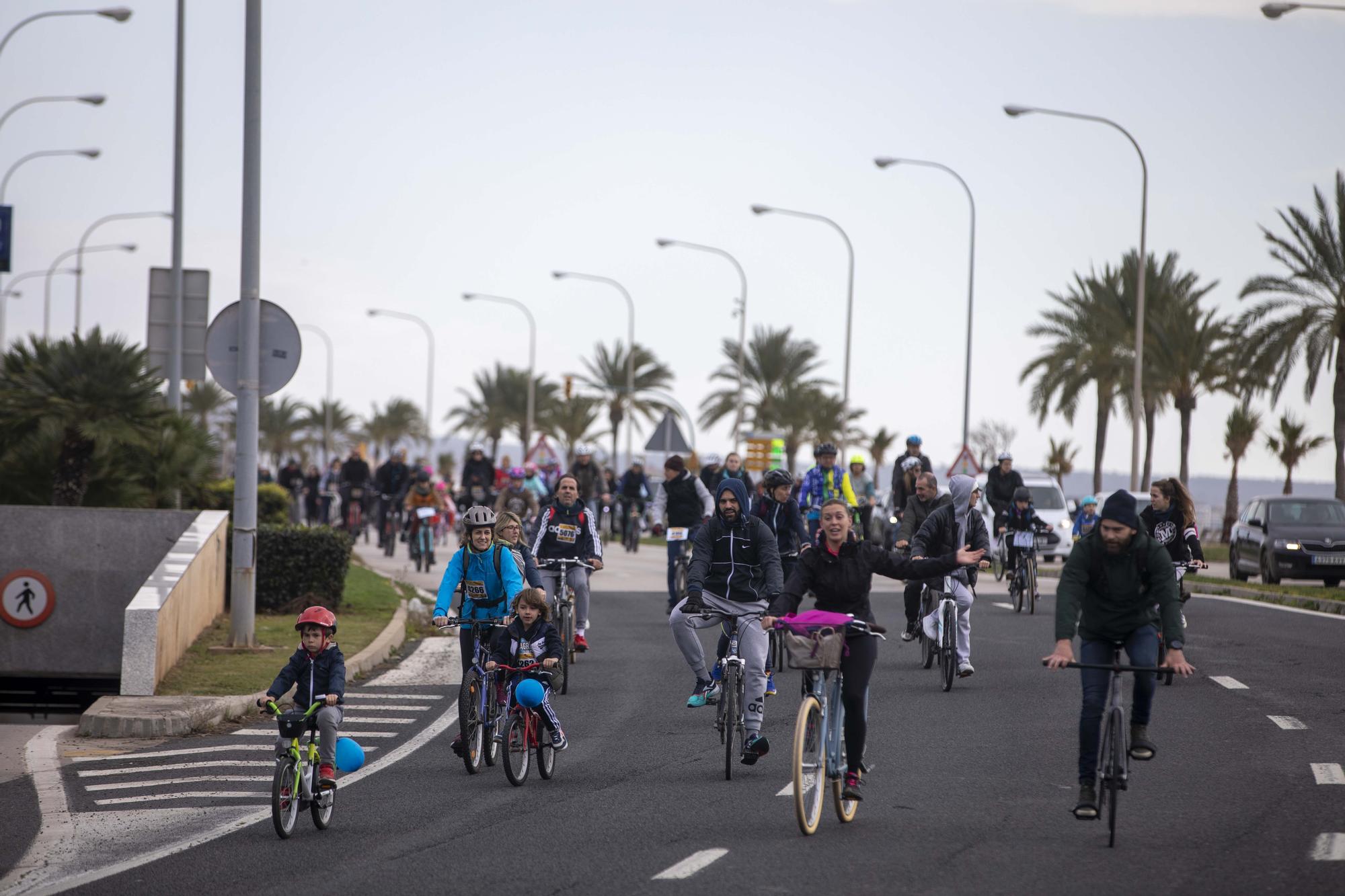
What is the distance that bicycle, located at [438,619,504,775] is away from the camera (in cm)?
980

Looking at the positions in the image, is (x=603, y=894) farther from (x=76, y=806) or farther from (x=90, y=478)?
(x=90, y=478)

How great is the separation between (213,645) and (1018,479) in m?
12.2

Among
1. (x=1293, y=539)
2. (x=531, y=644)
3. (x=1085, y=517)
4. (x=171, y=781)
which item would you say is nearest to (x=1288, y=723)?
(x=531, y=644)

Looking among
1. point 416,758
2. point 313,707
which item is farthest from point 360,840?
point 416,758

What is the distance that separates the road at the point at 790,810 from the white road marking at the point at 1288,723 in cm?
3

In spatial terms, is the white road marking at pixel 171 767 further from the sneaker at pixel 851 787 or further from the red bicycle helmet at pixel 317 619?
the sneaker at pixel 851 787

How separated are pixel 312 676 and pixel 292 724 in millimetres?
357

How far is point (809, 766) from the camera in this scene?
8.10m

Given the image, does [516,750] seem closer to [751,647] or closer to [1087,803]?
[751,647]

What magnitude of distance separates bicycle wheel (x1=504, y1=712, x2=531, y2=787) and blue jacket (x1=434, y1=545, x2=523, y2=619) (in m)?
1.06

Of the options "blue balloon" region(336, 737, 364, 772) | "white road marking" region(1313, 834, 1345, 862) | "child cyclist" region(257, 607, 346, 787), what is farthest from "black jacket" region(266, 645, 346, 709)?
"white road marking" region(1313, 834, 1345, 862)

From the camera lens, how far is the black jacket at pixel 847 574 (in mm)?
8797

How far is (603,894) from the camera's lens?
6.79m

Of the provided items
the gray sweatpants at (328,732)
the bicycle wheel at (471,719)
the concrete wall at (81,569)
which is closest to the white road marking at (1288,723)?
the bicycle wheel at (471,719)
